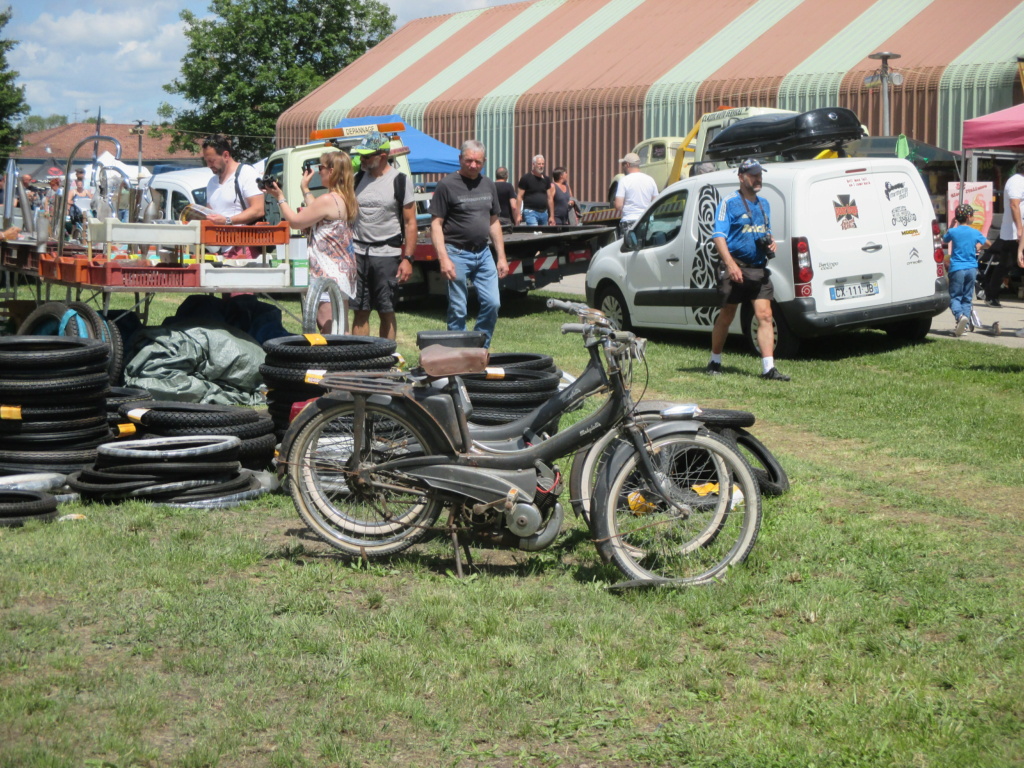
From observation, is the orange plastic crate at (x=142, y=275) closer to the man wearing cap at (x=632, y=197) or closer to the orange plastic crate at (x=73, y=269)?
the orange plastic crate at (x=73, y=269)

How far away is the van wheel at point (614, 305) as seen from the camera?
14.0 metres

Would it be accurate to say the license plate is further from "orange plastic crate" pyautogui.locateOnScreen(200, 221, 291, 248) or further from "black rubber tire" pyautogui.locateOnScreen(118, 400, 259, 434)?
"black rubber tire" pyautogui.locateOnScreen(118, 400, 259, 434)

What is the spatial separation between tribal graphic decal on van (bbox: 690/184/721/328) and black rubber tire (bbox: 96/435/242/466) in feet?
22.4

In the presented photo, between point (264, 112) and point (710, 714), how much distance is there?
47.5 metres

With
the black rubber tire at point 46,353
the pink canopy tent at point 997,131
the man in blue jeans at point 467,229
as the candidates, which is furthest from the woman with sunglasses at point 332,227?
the pink canopy tent at point 997,131

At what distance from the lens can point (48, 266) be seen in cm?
1050

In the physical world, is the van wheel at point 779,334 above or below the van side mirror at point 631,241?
below

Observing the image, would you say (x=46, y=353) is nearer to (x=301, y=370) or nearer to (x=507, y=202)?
(x=301, y=370)

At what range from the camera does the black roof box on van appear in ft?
48.9

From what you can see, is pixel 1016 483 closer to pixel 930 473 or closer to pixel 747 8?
pixel 930 473

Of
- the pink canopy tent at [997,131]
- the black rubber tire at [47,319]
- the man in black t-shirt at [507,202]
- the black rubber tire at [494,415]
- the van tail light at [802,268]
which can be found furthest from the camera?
the man in black t-shirt at [507,202]

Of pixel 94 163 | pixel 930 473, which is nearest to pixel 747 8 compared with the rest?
pixel 94 163

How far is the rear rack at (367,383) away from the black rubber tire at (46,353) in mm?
2372

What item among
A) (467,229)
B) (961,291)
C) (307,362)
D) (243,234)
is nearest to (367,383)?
(307,362)
